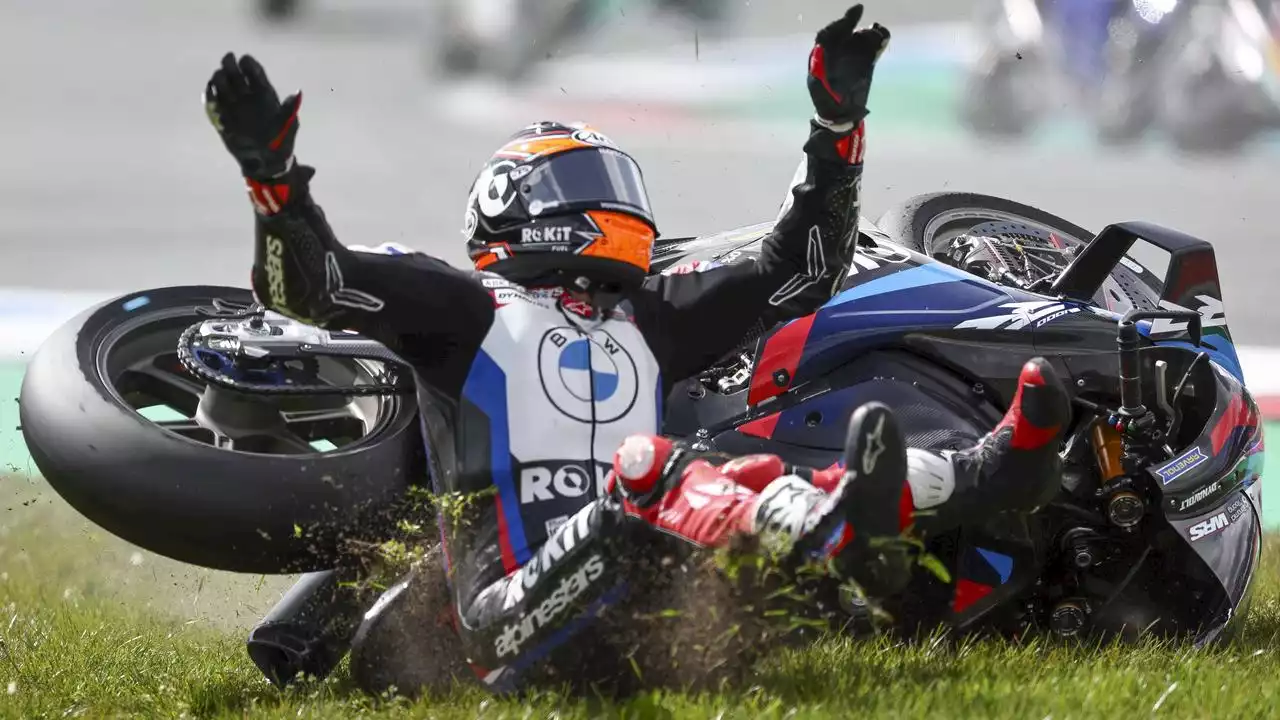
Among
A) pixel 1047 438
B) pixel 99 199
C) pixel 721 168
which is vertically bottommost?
pixel 99 199

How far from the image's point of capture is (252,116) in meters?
3.86

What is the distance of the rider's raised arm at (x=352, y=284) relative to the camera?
4.04 m

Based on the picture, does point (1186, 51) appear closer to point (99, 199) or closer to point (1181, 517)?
point (99, 199)

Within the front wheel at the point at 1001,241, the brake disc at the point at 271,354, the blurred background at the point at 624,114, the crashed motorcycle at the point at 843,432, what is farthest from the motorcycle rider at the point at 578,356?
the blurred background at the point at 624,114

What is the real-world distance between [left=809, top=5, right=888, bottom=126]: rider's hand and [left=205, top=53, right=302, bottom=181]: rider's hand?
1.26 meters

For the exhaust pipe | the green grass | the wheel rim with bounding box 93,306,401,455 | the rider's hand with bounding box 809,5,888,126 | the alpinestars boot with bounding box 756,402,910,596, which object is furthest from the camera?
the wheel rim with bounding box 93,306,401,455

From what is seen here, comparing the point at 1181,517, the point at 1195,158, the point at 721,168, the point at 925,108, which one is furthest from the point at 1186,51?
the point at 1181,517

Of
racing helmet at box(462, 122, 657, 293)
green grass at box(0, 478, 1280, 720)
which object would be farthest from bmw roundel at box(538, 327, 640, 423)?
green grass at box(0, 478, 1280, 720)

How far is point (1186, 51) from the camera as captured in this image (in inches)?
521

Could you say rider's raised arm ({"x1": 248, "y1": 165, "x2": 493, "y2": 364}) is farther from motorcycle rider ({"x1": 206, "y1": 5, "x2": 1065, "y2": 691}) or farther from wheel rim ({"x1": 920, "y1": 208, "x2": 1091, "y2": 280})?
wheel rim ({"x1": 920, "y1": 208, "x2": 1091, "y2": 280})

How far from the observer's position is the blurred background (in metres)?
12.2

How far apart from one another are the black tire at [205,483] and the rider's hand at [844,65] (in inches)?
58.9

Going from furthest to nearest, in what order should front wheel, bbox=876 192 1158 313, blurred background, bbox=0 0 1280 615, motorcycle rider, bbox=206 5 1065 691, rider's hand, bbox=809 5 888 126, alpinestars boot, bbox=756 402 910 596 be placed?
blurred background, bbox=0 0 1280 615, front wheel, bbox=876 192 1158 313, rider's hand, bbox=809 5 888 126, motorcycle rider, bbox=206 5 1065 691, alpinestars boot, bbox=756 402 910 596

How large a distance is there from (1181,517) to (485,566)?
6.48 feet
